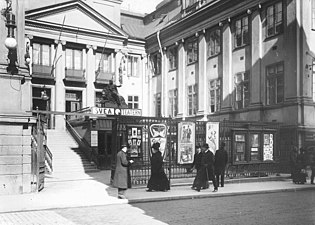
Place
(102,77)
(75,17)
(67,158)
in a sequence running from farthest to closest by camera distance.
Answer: (102,77), (75,17), (67,158)

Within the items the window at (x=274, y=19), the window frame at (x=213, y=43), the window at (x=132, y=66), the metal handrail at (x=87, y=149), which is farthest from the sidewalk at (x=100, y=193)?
the window at (x=132, y=66)

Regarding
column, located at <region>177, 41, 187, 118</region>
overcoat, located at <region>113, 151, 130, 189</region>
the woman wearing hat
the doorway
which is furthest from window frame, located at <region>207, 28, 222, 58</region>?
overcoat, located at <region>113, 151, 130, 189</region>

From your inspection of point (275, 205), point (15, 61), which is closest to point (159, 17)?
point (15, 61)

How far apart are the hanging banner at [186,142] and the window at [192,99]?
14.3m

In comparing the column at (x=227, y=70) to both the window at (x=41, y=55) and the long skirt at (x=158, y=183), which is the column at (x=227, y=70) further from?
the window at (x=41, y=55)

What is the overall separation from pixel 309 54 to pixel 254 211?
13.8 meters

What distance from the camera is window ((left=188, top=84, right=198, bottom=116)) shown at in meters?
31.9

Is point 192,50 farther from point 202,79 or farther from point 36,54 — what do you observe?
point 36,54

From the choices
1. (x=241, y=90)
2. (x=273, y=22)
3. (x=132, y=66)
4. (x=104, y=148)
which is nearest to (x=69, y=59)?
(x=132, y=66)

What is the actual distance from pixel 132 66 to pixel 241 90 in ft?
54.1

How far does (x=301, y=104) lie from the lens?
68.9 feet

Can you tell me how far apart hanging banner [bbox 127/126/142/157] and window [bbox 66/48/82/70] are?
70.6 ft

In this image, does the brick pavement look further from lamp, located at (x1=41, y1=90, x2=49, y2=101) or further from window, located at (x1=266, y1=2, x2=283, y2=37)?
lamp, located at (x1=41, y1=90, x2=49, y2=101)

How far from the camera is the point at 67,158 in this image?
23109 mm
